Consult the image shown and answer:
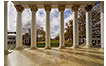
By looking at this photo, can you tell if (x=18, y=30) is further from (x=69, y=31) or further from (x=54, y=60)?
(x=69, y=31)

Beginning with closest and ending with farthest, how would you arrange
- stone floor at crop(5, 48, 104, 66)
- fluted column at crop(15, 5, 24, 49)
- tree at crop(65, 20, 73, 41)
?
stone floor at crop(5, 48, 104, 66)
fluted column at crop(15, 5, 24, 49)
tree at crop(65, 20, 73, 41)

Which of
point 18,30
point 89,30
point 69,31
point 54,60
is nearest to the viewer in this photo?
point 54,60

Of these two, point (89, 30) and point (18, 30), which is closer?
point (18, 30)

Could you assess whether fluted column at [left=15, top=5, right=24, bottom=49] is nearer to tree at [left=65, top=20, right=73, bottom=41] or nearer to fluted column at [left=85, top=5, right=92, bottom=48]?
fluted column at [left=85, top=5, right=92, bottom=48]

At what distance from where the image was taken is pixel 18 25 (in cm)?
5041

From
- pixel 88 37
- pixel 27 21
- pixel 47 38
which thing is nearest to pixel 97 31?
pixel 88 37

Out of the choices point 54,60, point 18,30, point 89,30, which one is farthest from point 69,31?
point 54,60

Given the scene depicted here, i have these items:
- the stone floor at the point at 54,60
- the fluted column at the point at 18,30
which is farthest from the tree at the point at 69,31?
the stone floor at the point at 54,60

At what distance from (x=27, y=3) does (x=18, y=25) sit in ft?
38.6

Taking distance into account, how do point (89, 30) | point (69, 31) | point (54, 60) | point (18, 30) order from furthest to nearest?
point (69, 31) < point (89, 30) < point (18, 30) < point (54, 60)

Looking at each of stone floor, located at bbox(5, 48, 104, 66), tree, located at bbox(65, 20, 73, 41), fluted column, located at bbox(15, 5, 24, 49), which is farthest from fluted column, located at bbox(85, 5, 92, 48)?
fluted column, located at bbox(15, 5, 24, 49)

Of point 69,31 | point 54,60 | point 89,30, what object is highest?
point 89,30

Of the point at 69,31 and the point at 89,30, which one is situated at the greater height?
the point at 89,30
